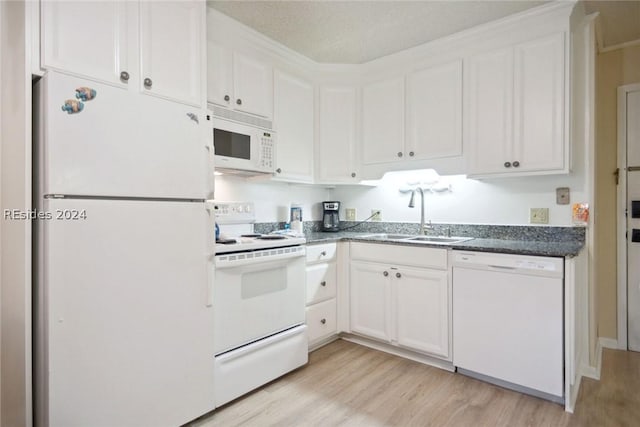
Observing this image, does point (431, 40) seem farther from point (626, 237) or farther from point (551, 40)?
point (626, 237)

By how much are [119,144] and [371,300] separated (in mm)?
1960

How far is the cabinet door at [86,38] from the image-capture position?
1.29 m

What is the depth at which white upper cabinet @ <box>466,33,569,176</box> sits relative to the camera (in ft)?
6.91

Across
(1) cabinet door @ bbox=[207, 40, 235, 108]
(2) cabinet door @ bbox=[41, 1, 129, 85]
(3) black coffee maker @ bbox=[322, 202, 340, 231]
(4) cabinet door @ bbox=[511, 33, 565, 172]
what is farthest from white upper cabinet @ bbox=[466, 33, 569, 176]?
(2) cabinet door @ bbox=[41, 1, 129, 85]

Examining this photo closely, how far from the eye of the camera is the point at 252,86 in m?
2.46

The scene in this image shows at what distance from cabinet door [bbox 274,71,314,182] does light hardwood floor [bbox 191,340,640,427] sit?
151 cm

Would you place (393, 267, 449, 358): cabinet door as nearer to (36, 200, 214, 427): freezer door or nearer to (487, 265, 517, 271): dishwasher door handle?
(487, 265, 517, 271): dishwasher door handle

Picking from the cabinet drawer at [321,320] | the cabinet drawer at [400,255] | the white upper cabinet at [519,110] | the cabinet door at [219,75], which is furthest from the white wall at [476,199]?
the cabinet door at [219,75]

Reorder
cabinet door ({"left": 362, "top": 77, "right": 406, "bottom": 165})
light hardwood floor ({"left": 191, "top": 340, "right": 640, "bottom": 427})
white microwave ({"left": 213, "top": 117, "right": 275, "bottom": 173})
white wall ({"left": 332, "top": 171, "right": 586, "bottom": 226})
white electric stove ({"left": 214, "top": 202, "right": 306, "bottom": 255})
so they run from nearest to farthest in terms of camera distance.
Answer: light hardwood floor ({"left": 191, "top": 340, "right": 640, "bottom": 427}) → white electric stove ({"left": 214, "top": 202, "right": 306, "bottom": 255}) → white microwave ({"left": 213, "top": 117, "right": 275, "bottom": 173}) → white wall ({"left": 332, "top": 171, "right": 586, "bottom": 226}) → cabinet door ({"left": 362, "top": 77, "right": 406, "bottom": 165})

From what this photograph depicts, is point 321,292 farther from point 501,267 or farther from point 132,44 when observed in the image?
point 132,44

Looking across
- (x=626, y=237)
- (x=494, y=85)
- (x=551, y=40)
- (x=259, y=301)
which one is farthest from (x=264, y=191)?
(x=626, y=237)

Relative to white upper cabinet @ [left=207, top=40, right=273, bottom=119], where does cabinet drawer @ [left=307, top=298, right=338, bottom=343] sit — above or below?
below

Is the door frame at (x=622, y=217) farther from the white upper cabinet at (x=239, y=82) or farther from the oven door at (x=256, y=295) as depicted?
the white upper cabinet at (x=239, y=82)

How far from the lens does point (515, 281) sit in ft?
6.38
